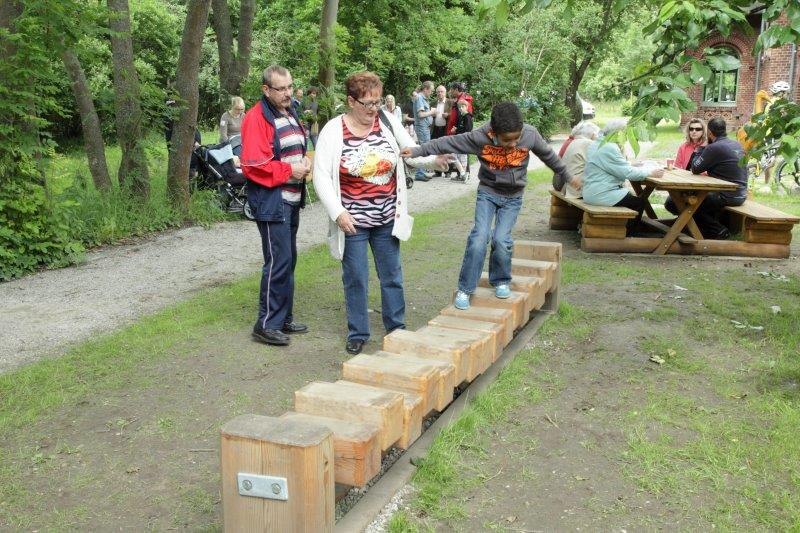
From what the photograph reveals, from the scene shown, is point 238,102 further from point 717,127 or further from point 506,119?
point 506,119

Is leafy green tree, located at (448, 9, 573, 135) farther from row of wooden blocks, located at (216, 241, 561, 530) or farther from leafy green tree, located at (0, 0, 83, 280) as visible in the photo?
row of wooden blocks, located at (216, 241, 561, 530)

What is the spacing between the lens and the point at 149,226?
10062mm

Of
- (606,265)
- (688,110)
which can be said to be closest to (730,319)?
(606,265)

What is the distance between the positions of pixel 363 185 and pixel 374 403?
85.2 inches

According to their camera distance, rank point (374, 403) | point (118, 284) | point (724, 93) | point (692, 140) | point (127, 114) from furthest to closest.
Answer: point (724, 93), point (692, 140), point (127, 114), point (118, 284), point (374, 403)

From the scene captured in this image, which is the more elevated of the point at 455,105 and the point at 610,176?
the point at 455,105

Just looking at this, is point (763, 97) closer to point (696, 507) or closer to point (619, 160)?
point (619, 160)

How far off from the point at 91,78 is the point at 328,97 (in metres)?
11.6

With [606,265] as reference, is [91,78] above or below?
above

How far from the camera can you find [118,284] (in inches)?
299

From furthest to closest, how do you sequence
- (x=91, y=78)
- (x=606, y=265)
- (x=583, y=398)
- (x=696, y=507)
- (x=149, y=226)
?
(x=91, y=78) → (x=149, y=226) → (x=606, y=265) → (x=583, y=398) → (x=696, y=507)

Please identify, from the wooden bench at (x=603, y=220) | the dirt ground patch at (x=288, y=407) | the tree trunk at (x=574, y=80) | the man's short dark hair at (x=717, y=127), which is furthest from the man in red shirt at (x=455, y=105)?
the tree trunk at (x=574, y=80)

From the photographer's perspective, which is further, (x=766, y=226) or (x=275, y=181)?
(x=766, y=226)

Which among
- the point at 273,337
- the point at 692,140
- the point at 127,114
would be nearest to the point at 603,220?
the point at 692,140
